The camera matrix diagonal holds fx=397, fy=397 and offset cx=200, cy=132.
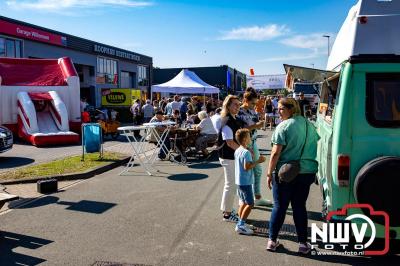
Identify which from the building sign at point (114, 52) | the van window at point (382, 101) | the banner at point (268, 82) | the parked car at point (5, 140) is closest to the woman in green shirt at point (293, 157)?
the van window at point (382, 101)

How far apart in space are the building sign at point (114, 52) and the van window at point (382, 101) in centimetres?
3298

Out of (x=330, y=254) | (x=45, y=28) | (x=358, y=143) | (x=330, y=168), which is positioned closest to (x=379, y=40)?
(x=358, y=143)

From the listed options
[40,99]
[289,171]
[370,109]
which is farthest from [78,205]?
[40,99]

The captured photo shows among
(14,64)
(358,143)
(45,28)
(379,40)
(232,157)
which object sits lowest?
(232,157)

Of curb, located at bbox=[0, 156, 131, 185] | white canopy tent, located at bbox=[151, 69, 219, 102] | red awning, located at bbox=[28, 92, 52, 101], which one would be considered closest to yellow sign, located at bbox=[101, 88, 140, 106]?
white canopy tent, located at bbox=[151, 69, 219, 102]

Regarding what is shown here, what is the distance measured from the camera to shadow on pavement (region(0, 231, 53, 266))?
4.42 m

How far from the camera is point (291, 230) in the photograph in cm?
532

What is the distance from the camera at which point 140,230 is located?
5.38 m

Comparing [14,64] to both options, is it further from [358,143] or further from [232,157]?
[358,143]

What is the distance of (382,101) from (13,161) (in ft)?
33.2

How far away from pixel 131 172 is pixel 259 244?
5.26 metres

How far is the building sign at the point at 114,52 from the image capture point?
1382 inches

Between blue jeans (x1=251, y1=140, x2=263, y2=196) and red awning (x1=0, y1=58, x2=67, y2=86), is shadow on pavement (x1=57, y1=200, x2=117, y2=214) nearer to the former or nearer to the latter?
blue jeans (x1=251, y1=140, x2=263, y2=196)

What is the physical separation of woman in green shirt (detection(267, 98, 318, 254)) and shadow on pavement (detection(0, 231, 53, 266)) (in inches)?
108
